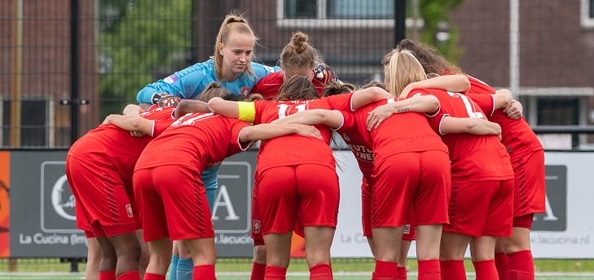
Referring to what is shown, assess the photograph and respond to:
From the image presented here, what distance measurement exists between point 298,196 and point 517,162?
71.0 inches

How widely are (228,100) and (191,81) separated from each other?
1149mm

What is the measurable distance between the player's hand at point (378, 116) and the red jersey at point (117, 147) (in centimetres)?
135

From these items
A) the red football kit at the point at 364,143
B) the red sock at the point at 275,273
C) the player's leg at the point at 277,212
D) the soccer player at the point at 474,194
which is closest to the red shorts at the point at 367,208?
the red football kit at the point at 364,143

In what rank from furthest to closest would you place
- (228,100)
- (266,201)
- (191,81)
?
(191,81)
(228,100)
(266,201)

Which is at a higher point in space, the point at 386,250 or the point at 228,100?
the point at 228,100

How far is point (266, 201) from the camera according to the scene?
810 cm

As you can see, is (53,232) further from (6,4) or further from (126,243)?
(126,243)

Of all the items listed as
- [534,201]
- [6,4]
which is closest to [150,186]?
[534,201]

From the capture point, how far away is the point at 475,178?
27.9 ft

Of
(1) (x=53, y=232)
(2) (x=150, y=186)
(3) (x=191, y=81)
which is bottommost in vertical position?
(1) (x=53, y=232)

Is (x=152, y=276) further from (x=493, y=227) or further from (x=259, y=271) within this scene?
(x=493, y=227)

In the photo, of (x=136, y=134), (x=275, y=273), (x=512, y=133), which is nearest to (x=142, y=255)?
(x=136, y=134)

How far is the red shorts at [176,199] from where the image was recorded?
26.5ft

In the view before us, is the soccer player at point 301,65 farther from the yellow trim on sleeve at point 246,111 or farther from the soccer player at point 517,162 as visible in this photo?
the yellow trim on sleeve at point 246,111
